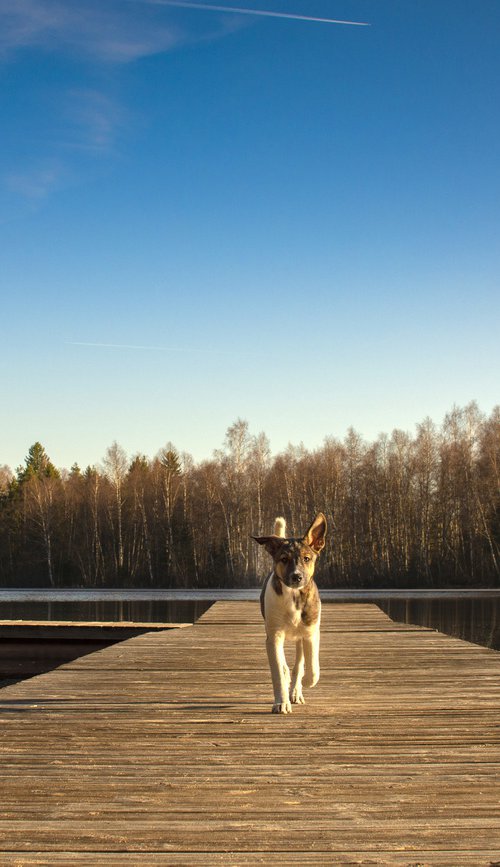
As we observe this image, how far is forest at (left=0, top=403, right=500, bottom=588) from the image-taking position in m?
57.3

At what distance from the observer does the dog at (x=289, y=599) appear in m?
6.05

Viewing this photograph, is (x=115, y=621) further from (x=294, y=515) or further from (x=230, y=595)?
(x=294, y=515)

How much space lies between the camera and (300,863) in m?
3.26

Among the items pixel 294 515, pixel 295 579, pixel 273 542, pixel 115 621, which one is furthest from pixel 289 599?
pixel 294 515

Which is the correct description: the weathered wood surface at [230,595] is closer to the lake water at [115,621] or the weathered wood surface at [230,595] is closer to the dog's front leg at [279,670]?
the lake water at [115,621]

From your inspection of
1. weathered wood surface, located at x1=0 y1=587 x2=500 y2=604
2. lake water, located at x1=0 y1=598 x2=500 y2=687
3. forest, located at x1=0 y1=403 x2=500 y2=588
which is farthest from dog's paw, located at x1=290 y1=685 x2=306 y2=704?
forest, located at x1=0 y1=403 x2=500 y2=588

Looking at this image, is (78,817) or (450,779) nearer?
(78,817)

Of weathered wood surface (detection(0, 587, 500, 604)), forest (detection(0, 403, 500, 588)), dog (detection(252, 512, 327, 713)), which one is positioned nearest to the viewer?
dog (detection(252, 512, 327, 713))

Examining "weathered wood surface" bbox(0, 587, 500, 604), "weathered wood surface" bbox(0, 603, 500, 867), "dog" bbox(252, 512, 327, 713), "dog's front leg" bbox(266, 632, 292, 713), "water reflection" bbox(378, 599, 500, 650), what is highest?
"dog" bbox(252, 512, 327, 713)

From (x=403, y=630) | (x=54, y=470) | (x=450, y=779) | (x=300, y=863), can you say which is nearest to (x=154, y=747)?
(x=450, y=779)

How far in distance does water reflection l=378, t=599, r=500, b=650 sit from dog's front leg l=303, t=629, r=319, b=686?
42.7 ft

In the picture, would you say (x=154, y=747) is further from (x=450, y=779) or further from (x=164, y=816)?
(x=450, y=779)

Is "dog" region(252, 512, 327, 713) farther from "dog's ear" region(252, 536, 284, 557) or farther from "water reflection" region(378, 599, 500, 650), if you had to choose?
"water reflection" region(378, 599, 500, 650)

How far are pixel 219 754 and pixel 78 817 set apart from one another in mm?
1355
